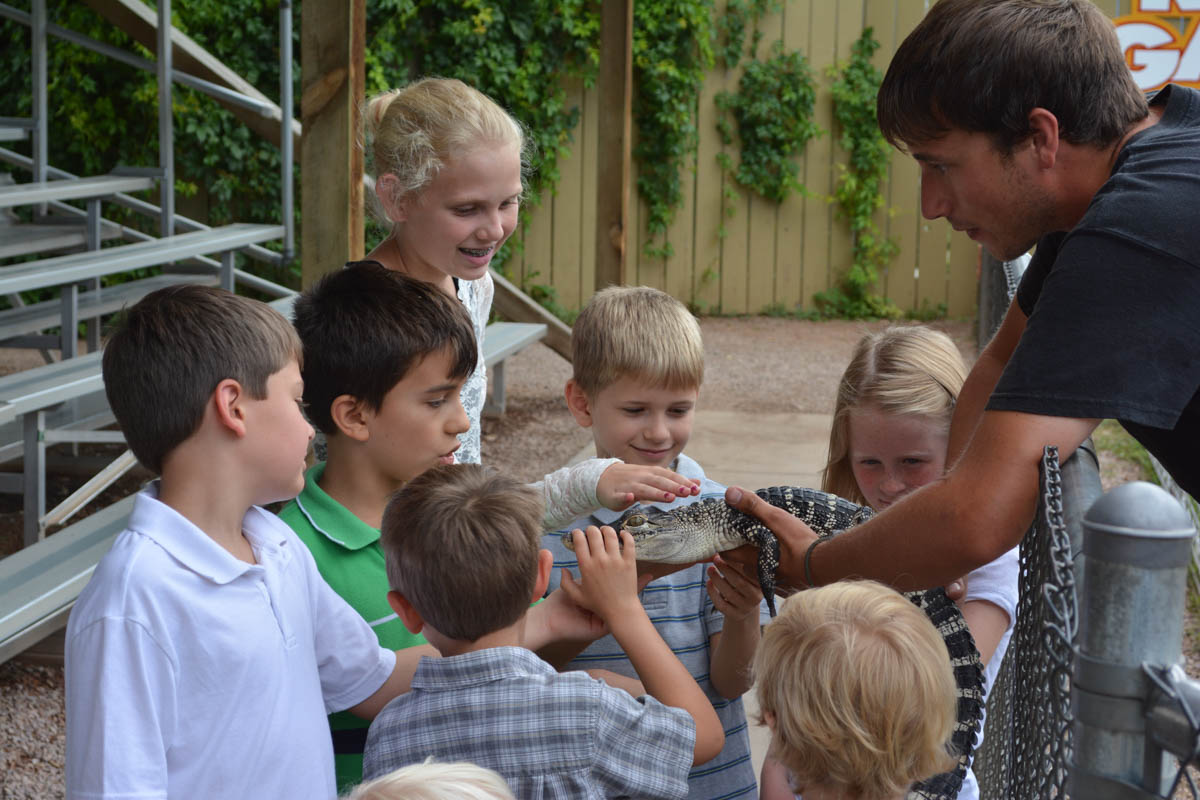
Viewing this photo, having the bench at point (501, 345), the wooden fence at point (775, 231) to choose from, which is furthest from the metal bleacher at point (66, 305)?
the wooden fence at point (775, 231)

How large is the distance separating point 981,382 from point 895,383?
0.74ft

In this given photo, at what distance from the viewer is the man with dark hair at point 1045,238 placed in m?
1.61

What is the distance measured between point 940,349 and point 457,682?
4.73 feet

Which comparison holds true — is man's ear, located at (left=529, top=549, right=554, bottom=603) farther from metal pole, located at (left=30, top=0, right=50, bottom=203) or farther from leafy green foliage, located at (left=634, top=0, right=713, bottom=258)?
leafy green foliage, located at (left=634, top=0, right=713, bottom=258)

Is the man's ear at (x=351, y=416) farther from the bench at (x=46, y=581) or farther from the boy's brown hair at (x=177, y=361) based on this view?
the bench at (x=46, y=581)

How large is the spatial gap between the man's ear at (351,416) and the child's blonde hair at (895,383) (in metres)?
1.04

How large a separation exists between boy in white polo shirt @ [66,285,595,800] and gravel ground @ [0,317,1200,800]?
1.82m

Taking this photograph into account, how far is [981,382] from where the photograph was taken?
2326 mm

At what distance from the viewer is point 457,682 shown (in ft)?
5.54

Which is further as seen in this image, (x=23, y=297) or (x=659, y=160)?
(x=659, y=160)

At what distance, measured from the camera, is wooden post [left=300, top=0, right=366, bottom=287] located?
3920mm

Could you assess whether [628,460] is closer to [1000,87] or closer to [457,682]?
[457,682]

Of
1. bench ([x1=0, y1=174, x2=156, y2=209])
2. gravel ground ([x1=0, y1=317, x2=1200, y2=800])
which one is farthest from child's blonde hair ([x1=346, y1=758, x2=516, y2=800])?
bench ([x1=0, y1=174, x2=156, y2=209])

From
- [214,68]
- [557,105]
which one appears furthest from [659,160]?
[214,68]
